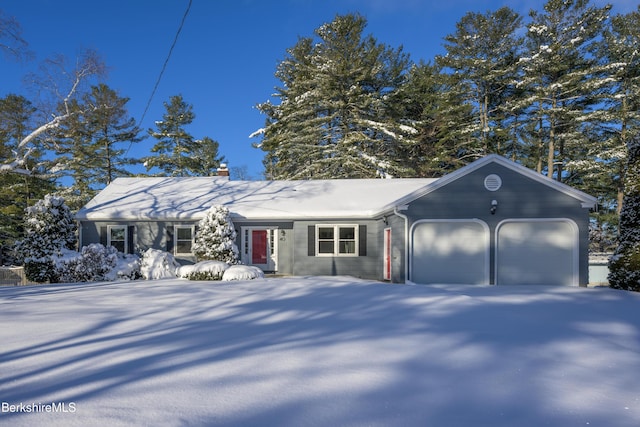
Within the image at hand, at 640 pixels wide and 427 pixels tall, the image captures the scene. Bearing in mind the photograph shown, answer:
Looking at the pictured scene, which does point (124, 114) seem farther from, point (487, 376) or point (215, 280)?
point (487, 376)

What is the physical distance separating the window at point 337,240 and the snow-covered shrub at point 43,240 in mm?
9327

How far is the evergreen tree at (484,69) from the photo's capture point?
22.7 metres

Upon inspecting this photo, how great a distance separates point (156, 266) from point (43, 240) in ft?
13.2

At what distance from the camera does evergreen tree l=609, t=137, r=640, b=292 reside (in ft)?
31.6

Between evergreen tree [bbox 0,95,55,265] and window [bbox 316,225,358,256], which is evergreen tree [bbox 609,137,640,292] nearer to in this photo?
window [bbox 316,225,358,256]

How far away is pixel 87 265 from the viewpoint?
12203mm

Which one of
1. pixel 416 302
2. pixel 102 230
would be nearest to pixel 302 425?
pixel 416 302

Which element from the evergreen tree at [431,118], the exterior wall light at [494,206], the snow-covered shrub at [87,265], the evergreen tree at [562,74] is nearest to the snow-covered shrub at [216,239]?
the snow-covered shrub at [87,265]

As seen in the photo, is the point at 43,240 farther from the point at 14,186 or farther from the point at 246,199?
the point at 14,186

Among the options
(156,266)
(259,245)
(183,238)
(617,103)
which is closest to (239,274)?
(156,266)

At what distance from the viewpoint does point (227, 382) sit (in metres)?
3.34

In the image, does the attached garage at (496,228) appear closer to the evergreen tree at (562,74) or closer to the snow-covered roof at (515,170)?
the snow-covered roof at (515,170)

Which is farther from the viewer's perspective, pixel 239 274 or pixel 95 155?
pixel 95 155

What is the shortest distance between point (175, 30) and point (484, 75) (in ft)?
63.4
